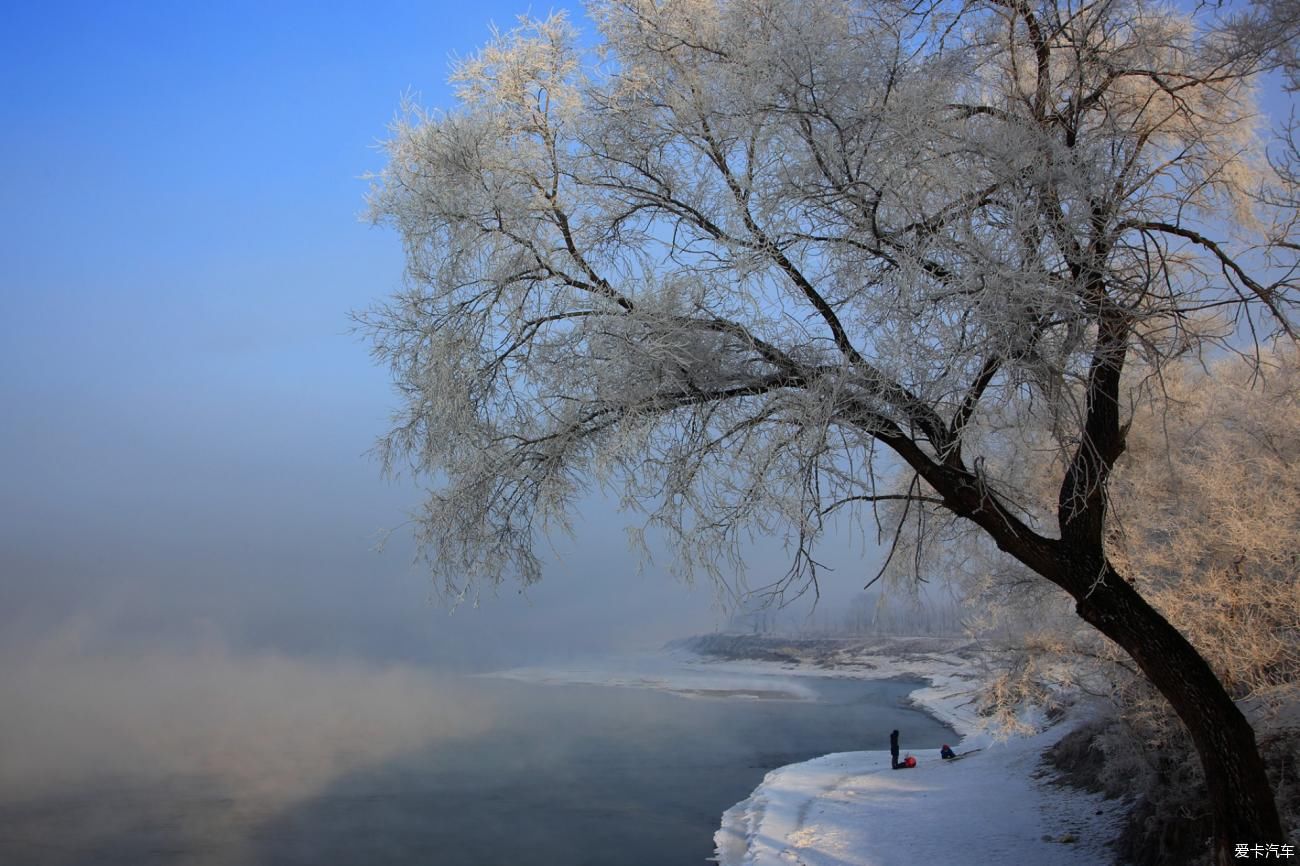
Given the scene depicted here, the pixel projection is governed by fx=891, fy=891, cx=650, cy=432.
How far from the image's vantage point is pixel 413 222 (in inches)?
273

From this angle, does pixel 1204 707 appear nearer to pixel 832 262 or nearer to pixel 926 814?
pixel 832 262

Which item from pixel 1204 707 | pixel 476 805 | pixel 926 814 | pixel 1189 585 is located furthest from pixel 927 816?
pixel 476 805

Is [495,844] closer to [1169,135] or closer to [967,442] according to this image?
[967,442]

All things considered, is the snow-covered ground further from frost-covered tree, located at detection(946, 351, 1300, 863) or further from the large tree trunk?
the large tree trunk

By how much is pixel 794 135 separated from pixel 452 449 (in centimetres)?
345

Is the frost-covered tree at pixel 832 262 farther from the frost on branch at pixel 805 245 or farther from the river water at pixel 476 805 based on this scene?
the river water at pixel 476 805

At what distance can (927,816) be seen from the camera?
51.0 ft

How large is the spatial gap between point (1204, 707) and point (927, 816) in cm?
1056

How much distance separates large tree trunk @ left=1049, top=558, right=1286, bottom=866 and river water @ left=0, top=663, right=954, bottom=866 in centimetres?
1281

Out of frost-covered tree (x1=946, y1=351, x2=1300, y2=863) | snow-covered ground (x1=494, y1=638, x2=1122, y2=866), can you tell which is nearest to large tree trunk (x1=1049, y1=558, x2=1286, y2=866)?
frost-covered tree (x1=946, y1=351, x2=1300, y2=863)

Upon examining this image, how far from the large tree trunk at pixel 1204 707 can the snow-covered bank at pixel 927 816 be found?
255 inches

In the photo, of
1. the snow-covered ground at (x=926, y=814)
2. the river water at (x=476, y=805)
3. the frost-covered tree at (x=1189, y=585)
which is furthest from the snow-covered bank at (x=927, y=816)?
the river water at (x=476, y=805)

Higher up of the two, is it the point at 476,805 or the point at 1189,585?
the point at 1189,585

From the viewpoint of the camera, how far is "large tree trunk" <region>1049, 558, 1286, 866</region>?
607cm
